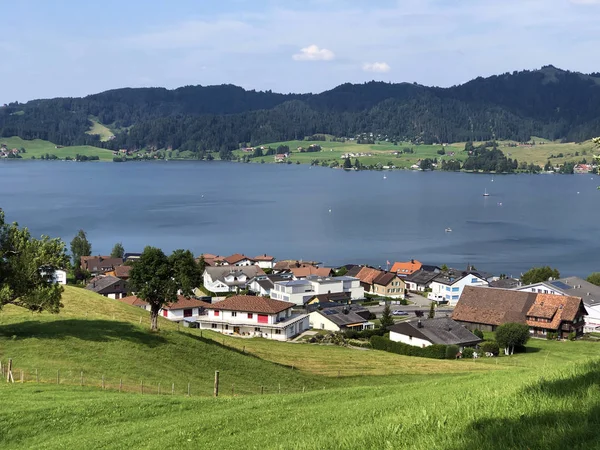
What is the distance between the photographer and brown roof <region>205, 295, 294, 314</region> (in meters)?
51.1

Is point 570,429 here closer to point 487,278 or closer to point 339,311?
point 339,311

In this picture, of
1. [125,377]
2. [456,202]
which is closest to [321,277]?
[125,377]

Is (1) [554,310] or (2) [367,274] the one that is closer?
(1) [554,310]

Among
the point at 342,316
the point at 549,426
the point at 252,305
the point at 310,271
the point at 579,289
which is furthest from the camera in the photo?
the point at 310,271

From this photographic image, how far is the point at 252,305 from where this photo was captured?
170ft

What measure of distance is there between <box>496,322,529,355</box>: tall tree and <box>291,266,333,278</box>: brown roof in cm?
3222

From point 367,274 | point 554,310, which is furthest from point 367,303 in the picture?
point 554,310

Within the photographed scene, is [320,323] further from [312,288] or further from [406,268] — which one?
[406,268]

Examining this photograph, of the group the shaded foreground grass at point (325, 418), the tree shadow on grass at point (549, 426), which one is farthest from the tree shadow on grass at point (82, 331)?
the tree shadow on grass at point (549, 426)

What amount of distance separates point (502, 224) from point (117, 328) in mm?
114310

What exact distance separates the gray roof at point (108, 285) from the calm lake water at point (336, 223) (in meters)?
27.4

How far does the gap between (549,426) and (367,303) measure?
62946 mm

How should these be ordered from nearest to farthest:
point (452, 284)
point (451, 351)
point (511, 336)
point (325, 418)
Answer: point (325, 418) → point (451, 351) → point (511, 336) → point (452, 284)

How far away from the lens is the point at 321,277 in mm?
70750
